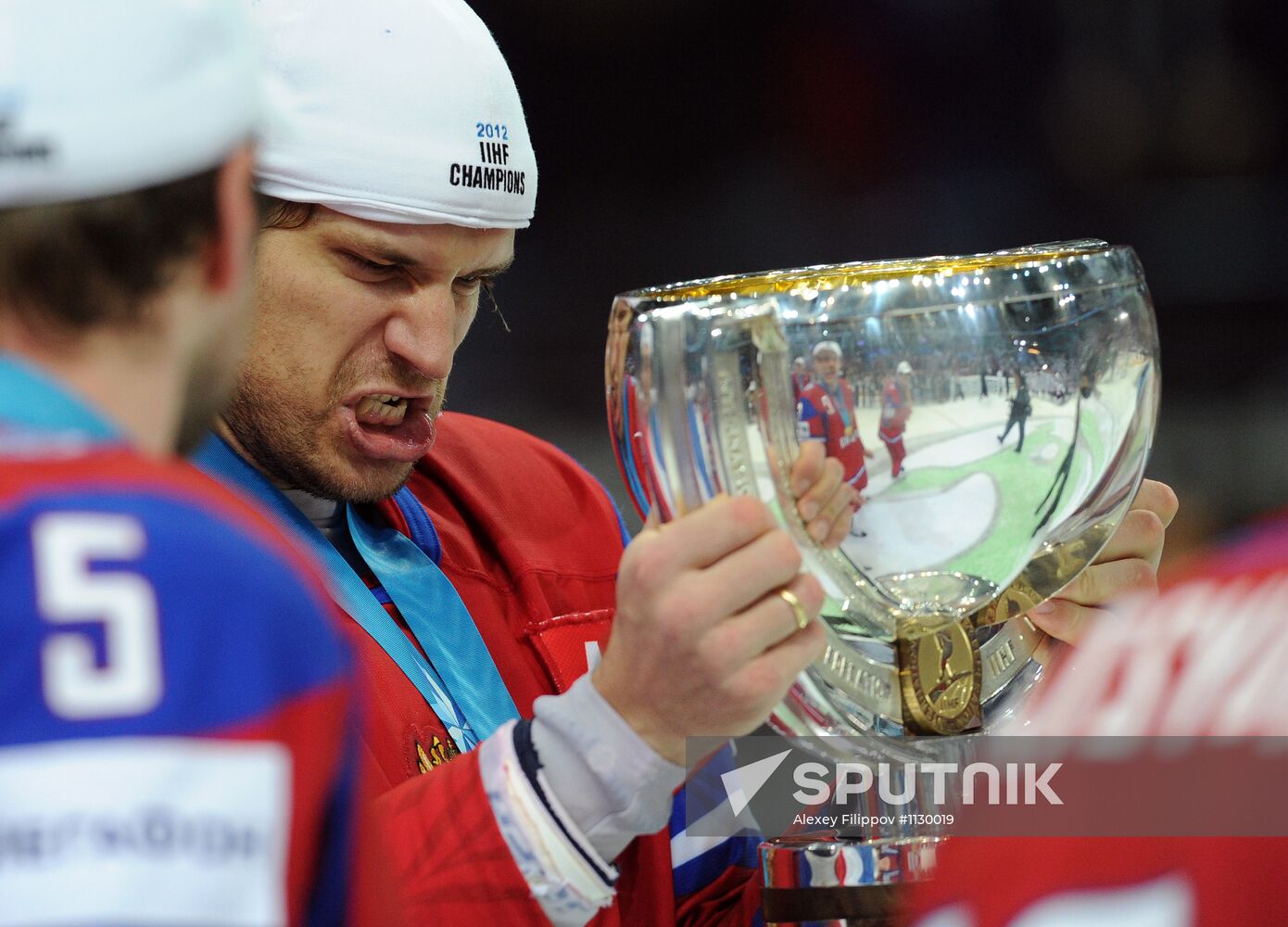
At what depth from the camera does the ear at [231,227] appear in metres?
0.60

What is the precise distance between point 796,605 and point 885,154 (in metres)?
3.10

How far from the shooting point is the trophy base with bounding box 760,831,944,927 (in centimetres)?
89

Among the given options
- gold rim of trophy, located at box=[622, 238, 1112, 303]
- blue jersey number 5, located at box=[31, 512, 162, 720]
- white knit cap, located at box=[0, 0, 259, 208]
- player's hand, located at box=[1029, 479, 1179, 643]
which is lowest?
player's hand, located at box=[1029, 479, 1179, 643]

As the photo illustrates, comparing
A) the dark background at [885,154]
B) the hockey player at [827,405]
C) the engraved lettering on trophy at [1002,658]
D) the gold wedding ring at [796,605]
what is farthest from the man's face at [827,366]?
the dark background at [885,154]

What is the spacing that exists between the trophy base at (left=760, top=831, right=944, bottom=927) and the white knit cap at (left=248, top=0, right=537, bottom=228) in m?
0.60

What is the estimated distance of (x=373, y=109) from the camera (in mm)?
1217

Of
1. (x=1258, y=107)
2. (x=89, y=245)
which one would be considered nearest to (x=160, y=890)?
(x=89, y=245)

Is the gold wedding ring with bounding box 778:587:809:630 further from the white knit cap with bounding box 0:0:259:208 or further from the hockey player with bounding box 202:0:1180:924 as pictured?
the white knit cap with bounding box 0:0:259:208

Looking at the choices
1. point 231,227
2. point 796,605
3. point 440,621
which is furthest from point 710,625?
point 440,621

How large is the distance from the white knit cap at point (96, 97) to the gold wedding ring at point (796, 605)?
395 millimetres

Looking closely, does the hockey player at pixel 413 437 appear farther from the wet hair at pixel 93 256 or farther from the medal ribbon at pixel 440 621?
the wet hair at pixel 93 256

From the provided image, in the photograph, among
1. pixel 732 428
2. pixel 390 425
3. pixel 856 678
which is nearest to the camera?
pixel 732 428

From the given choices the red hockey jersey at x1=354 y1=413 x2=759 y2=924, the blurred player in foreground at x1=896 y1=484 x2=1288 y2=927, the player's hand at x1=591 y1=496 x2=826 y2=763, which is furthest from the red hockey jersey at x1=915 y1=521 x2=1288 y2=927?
the red hockey jersey at x1=354 y1=413 x2=759 y2=924

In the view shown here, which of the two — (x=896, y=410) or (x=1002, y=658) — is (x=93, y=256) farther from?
(x=1002, y=658)
